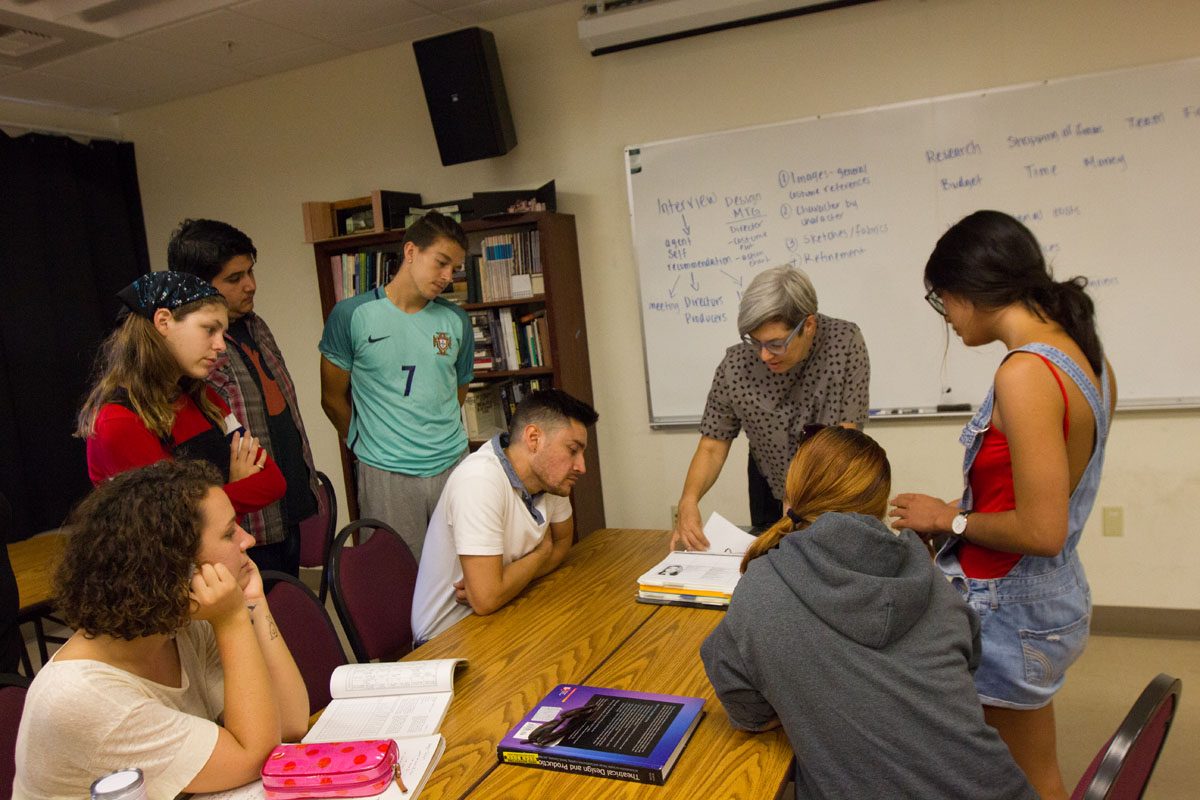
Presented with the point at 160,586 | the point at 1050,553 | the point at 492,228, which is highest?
the point at 492,228

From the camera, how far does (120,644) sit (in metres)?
1.33

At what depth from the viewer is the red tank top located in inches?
64.2

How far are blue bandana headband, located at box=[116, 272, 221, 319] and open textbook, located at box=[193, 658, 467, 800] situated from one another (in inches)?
38.1

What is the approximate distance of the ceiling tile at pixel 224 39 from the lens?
148 inches

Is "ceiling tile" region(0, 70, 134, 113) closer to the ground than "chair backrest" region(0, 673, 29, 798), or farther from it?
farther from it

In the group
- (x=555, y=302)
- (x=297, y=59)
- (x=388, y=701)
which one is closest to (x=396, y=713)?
(x=388, y=701)

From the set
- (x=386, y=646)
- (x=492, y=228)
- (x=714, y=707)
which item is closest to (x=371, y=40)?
(x=492, y=228)

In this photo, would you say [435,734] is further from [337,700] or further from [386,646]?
[386,646]

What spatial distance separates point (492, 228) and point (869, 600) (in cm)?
309

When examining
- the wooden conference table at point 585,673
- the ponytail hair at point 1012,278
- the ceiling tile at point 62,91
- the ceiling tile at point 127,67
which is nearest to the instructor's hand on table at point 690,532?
the wooden conference table at point 585,673

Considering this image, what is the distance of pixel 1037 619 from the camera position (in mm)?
1621

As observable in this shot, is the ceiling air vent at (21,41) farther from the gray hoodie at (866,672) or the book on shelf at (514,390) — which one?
the gray hoodie at (866,672)

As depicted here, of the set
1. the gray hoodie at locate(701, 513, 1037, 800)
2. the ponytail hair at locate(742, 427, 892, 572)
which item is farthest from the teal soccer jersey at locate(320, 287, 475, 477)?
the gray hoodie at locate(701, 513, 1037, 800)

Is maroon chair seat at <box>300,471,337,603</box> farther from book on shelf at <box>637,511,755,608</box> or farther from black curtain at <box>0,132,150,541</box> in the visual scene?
black curtain at <box>0,132,150,541</box>
